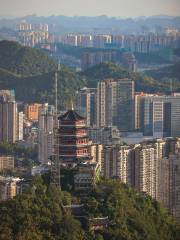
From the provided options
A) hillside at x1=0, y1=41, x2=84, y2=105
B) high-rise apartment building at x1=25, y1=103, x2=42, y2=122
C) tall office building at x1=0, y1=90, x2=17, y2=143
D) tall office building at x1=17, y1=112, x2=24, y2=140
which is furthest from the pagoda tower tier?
high-rise apartment building at x1=25, y1=103, x2=42, y2=122

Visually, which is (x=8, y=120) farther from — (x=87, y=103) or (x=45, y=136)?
(x=45, y=136)

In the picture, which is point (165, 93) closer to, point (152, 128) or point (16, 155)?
point (152, 128)

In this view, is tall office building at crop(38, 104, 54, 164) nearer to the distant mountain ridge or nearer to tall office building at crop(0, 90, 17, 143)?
tall office building at crop(0, 90, 17, 143)

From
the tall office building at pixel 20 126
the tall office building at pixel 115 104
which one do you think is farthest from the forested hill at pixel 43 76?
the tall office building at pixel 20 126

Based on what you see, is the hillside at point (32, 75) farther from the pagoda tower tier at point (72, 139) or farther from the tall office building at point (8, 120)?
the pagoda tower tier at point (72, 139)

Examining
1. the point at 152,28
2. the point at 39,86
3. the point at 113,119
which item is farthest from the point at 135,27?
the point at 113,119

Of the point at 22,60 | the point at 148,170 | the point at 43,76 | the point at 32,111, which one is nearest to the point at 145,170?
the point at 148,170

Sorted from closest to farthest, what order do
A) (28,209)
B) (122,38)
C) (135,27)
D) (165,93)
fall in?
(28,209) < (165,93) < (135,27) < (122,38)
